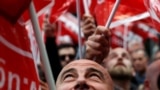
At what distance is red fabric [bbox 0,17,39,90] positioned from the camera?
2396 millimetres

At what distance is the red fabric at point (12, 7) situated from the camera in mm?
2396

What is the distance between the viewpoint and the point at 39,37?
2652mm

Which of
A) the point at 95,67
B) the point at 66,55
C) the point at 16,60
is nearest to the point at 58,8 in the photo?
the point at 66,55

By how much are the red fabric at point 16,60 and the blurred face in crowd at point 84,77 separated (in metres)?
0.24

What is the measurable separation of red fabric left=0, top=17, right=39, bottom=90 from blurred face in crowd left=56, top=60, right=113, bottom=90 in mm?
239

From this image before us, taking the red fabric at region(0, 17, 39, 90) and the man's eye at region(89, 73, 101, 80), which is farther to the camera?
the man's eye at region(89, 73, 101, 80)

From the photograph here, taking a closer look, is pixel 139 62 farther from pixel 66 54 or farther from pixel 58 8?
pixel 58 8

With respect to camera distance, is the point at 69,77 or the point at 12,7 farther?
the point at 69,77

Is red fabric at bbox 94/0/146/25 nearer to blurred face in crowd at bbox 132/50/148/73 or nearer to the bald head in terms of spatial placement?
the bald head

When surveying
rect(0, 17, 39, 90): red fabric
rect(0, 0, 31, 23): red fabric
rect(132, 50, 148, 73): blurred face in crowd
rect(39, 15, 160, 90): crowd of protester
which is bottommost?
rect(0, 17, 39, 90): red fabric

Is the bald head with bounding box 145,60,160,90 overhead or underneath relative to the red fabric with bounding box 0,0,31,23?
overhead

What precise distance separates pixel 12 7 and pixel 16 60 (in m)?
0.22

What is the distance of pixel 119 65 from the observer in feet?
16.3

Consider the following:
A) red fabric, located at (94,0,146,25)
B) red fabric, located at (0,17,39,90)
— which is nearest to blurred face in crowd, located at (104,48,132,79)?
red fabric, located at (94,0,146,25)
